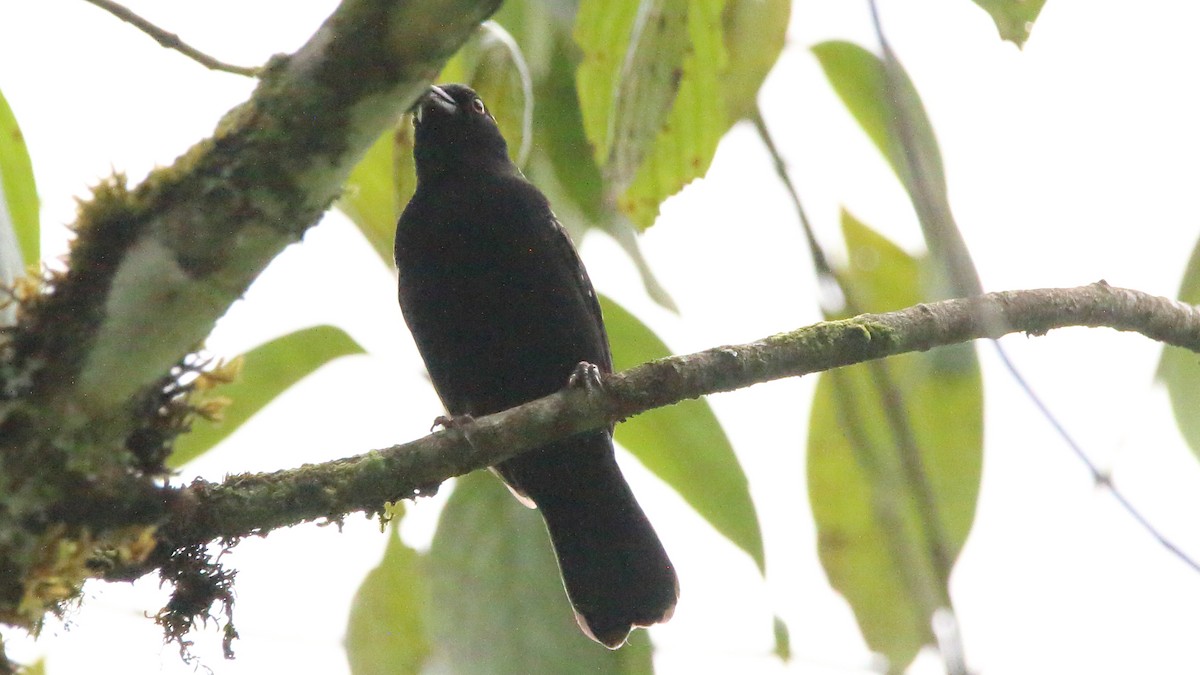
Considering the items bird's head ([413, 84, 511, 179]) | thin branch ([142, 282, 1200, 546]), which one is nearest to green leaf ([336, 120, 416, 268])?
bird's head ([413, 84, 511, 179])

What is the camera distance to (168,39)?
226cm

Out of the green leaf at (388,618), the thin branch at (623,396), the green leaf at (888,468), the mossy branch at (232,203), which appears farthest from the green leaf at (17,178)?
the green leaf at (888,468)

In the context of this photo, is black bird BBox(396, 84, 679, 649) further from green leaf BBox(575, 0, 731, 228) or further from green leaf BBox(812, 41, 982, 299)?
green leaf BBox(812, 41, 982, 299)

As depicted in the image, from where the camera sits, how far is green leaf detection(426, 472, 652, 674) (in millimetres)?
3043

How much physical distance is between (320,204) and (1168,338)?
2205 mm

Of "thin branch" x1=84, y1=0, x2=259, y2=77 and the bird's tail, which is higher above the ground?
"thin branch" x1=84, y1=0, x2=259, y2=77

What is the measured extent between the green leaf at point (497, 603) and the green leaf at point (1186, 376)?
4.99ft

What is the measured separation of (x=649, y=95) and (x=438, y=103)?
6.26 ft

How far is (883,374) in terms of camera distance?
2.20 m

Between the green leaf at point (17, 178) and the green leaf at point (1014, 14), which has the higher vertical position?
the green leaf at point (17, 178)

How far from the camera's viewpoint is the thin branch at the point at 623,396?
2.06 metres

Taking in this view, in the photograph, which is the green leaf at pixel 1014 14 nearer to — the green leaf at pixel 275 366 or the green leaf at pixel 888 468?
the green leaf at pixel 888 468

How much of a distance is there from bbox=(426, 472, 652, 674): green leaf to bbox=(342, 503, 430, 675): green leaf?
0.30m

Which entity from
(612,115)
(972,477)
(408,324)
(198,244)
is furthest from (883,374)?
(408,324)
